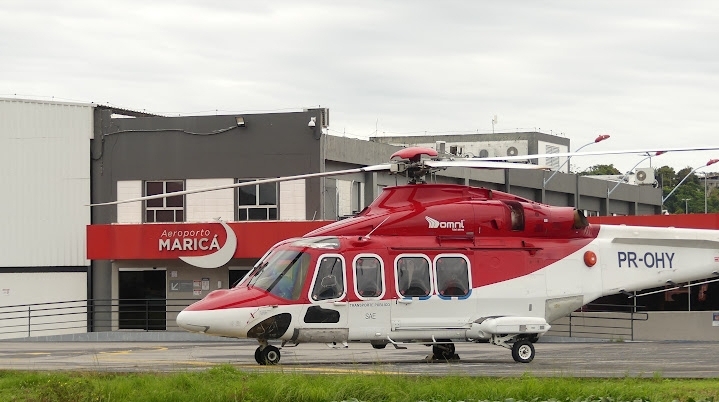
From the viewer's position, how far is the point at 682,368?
2042cm

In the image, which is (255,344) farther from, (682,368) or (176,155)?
(682,368)

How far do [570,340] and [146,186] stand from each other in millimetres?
16502

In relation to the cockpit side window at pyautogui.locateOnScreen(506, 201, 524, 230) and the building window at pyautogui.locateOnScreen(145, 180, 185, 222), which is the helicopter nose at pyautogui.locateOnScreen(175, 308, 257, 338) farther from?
the building window at pyautogui.locateOnScreen(145, 180, 185, 222)

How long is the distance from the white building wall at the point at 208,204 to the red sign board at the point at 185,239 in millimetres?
2484

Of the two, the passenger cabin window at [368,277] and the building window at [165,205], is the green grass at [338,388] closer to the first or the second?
the passenger cabin window at [368,277]

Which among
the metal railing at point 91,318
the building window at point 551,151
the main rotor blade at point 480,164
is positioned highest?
the building window at point 551,151

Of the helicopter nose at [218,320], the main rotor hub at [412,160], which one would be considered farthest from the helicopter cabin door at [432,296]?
the helicopter nose at [218,320]

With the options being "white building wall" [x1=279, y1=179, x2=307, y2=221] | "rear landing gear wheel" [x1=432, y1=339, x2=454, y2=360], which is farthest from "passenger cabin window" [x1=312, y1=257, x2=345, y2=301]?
"white building wall" [x1=279, y1=179, x2=307, y2=221]

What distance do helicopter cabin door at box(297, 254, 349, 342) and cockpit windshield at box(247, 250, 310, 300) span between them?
25cm

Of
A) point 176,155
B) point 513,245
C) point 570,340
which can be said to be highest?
point 176,155

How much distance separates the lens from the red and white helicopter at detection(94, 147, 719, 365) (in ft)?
71.6

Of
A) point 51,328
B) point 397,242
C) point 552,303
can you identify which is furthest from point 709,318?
point 51,328

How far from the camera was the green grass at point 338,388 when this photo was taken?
51.9 ft

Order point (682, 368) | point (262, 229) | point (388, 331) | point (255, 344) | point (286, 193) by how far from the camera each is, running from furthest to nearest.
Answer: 1. point (286, 193)
2. point (262, 229)
3. point (255, 344)
4. point (388, 331)
5. point (682, 368)
